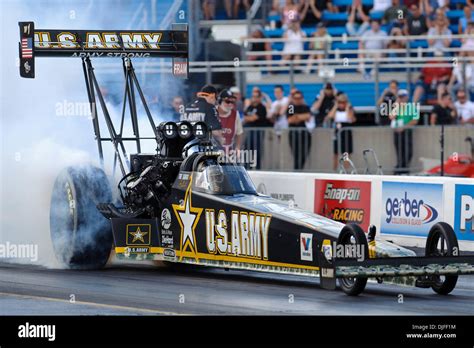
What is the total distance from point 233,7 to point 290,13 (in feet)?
4.89

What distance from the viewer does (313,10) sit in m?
28.5

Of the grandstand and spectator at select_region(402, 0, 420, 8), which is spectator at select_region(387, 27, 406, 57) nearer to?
the grandstand

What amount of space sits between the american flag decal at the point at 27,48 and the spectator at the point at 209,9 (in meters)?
13.7

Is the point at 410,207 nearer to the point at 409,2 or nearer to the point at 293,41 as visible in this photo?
the point at 293,41

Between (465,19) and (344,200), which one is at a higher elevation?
(465,19)

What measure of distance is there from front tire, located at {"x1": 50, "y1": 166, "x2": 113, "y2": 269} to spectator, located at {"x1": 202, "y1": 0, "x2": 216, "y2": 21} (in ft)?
46.1

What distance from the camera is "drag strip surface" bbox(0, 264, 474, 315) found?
38.9 feet

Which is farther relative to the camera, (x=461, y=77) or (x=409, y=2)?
(x=409, y=2)

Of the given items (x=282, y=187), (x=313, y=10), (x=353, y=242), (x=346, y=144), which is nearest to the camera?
(x=353, y=242)

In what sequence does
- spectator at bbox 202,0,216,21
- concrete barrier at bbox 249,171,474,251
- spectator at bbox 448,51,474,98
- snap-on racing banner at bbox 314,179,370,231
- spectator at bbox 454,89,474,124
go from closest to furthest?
concrete barrier at bbox 249,171,474,251 < snap-on racing banner at bbox 314,179,370,231 < spectator at bbox 454,89,474,124 < spectator at bbox 448,51,474,98 < spectator at bbox 202,0,216,21

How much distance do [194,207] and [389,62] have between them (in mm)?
13450

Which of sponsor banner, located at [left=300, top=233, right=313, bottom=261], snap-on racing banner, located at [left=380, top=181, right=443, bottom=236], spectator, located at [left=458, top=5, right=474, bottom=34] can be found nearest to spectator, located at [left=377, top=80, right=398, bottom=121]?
spectator, located at [left=458, top=5, right=474, bottom=34]

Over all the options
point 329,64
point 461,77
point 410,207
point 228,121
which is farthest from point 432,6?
point 410,207
